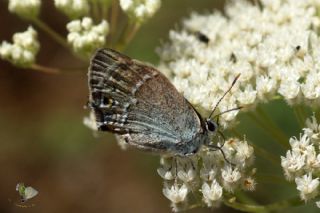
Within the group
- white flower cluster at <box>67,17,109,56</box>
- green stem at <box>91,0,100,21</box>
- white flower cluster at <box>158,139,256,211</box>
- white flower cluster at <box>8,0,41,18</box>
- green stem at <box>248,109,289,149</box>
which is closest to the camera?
white flower cluster at <box>158,139,256,211</box>

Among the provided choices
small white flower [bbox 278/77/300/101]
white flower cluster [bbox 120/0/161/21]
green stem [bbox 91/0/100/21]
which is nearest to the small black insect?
white flower cluster [bbox 120/0/161/21]

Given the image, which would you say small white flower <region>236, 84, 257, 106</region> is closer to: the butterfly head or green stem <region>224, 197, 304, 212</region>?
the butterfly head

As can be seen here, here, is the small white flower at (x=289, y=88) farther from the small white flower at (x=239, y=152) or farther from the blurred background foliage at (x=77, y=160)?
the blurred background foliage at (x=77, y=160)

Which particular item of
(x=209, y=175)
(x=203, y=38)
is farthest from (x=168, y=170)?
(x=203, y=38)

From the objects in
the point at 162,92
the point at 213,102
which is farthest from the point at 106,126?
the point at 213,102

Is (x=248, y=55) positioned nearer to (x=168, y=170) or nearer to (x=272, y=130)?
(x=272, y=130)
